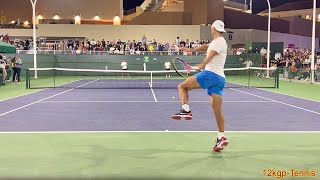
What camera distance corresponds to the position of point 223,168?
6363mm

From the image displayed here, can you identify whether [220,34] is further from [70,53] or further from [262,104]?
[70,53]

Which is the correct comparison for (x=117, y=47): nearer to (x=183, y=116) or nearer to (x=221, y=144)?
(x=183, y=116)

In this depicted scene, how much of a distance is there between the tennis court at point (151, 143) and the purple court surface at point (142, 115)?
2 centimetres

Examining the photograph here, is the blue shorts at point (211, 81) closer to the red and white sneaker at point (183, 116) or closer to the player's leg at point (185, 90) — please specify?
the player's leg at point (185, 90)

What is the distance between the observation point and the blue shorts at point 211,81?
24.2 feet

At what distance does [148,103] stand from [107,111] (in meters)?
2.98

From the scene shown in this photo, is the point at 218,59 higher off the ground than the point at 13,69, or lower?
higher

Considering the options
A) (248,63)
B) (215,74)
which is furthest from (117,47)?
(215,74)

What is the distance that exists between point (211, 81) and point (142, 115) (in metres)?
5.78

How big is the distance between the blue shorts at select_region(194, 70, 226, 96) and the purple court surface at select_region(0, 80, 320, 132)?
9.48ft

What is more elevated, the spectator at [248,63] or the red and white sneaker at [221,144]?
the spectator at [248,63]

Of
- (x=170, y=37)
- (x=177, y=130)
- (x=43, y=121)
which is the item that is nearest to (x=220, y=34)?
(x=177, y=130)

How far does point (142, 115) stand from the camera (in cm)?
1291

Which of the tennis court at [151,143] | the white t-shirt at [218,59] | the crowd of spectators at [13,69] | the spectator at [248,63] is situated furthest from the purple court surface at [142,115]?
the spectator at [248,63]
